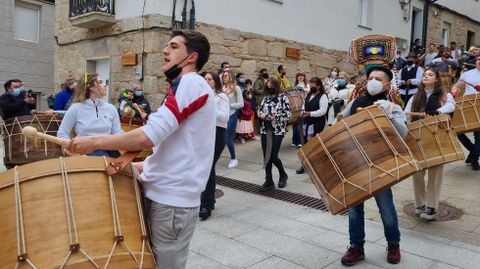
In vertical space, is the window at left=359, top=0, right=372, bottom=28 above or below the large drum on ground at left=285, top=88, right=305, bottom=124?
above

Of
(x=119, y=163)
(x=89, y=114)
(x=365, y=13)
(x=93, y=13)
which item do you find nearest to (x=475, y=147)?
(x=89, y=114)

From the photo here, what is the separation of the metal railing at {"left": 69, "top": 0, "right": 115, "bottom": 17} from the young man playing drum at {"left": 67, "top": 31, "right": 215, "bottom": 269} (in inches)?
352

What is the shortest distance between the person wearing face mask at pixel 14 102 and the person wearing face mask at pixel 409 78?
8283mm

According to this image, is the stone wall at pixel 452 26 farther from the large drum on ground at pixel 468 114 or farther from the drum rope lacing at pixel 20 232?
the drum rope lacing at pixel 20 232

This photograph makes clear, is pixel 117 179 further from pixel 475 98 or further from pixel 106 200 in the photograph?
pixel 475 98

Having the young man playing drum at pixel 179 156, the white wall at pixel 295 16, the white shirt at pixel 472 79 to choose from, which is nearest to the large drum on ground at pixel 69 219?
the young man playing drum at pixel 179 156

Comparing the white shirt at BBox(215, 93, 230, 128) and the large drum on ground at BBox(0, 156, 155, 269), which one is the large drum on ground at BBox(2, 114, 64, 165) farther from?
the large drum on ground at BBox(0, 156, 155, 269)

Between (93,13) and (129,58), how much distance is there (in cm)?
138

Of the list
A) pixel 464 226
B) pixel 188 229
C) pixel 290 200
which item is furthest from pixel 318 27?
pixel 188 229

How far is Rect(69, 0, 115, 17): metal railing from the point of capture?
34.0ft

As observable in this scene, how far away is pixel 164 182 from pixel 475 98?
214 inches

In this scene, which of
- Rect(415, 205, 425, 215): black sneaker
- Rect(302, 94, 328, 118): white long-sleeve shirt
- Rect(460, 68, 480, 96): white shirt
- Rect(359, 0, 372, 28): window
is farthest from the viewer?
Rect(359, 0, 372, 28): window

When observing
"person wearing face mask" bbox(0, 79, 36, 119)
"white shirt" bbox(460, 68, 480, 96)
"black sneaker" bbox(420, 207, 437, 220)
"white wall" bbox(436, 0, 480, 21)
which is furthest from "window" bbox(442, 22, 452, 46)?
"person wearing face mask" bbox(0, 79, 36, 119)

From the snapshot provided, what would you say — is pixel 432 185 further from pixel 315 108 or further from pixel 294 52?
pixel 294 52
